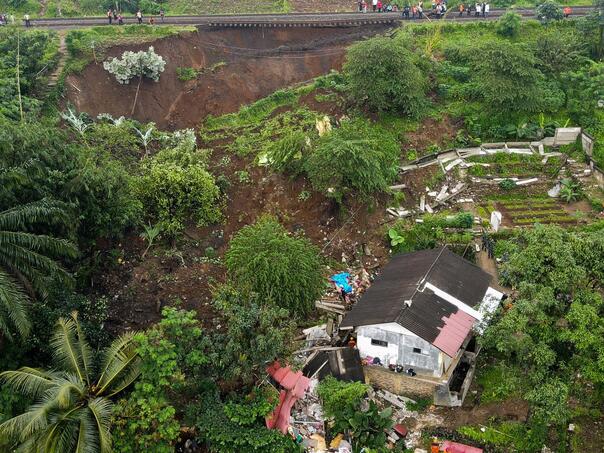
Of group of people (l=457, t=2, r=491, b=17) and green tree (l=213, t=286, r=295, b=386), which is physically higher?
group of people (l=457, t=2, r=491, b=17)

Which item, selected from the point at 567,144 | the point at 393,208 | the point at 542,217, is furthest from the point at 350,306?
the point at 567,144

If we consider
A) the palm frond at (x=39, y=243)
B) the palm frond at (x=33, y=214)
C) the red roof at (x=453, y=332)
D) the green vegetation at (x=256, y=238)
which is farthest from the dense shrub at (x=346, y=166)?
the palm frond at (x=39, y=243)

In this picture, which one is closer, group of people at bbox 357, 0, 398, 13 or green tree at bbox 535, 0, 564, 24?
green tree at bbox 535, 0, 564, 24

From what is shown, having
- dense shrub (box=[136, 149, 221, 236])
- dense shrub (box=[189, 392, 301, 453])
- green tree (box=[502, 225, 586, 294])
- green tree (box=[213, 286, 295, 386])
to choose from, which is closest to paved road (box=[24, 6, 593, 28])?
dense shrub (box=[136, 149, 221, 236])

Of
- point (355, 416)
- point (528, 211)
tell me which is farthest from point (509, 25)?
point (355, 416)

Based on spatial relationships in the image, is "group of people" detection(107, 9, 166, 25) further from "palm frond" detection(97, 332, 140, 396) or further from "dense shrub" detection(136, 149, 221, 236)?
"palm frond" detection(97, 332, 140, 396)

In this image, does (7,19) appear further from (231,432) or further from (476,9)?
(231,432)

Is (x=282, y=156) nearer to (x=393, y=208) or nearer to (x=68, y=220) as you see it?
(x=393, y=208)
